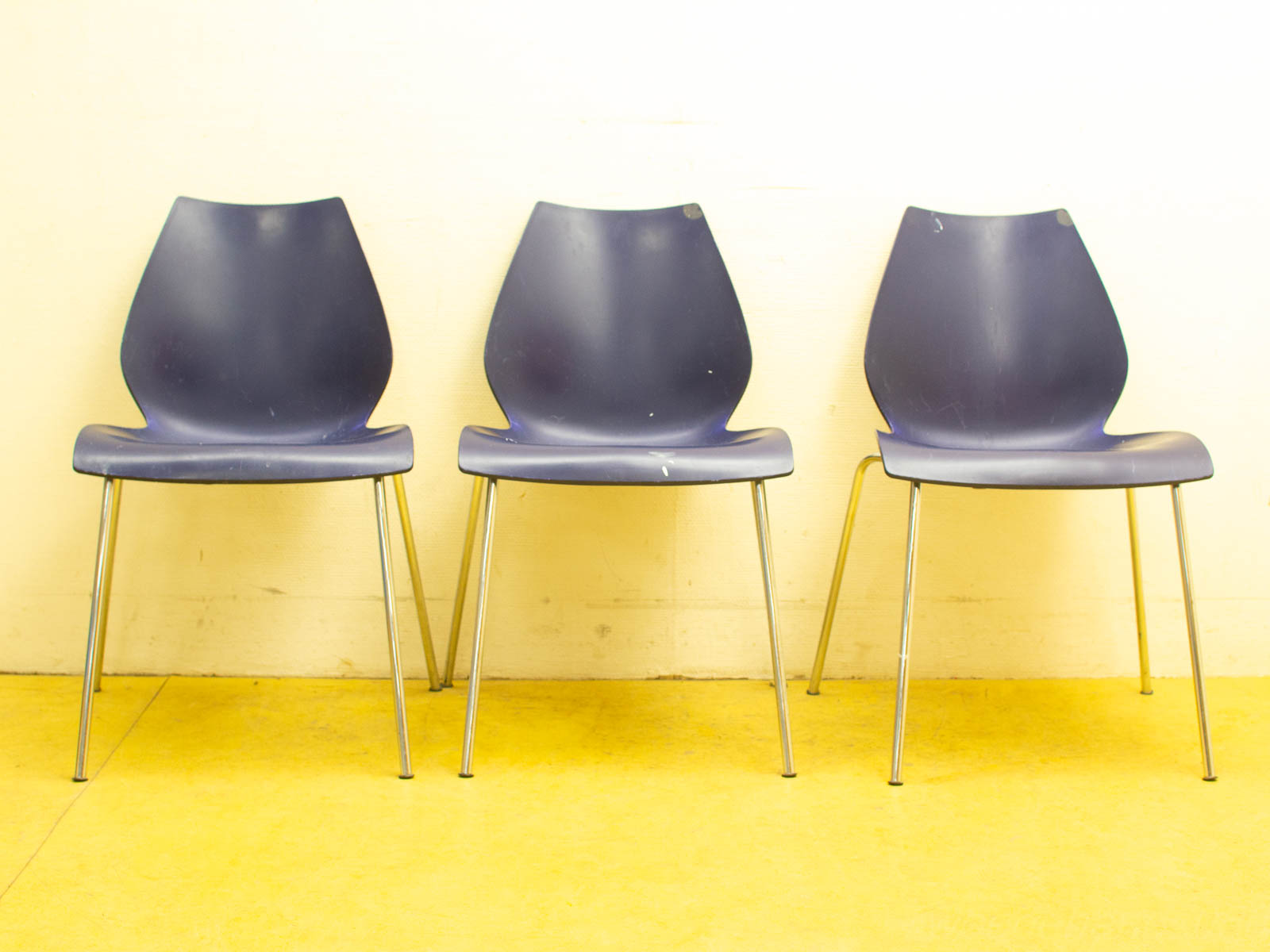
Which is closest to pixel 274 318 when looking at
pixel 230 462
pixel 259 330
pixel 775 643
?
pixel 259 330

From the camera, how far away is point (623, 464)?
4.98 feet

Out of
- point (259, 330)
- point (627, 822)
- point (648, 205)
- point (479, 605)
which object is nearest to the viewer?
point (627, 822)

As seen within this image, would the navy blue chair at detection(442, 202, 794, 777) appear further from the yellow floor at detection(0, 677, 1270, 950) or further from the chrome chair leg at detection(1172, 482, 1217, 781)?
the chrome chair leg at detection(1172, 482, 1217, 781)

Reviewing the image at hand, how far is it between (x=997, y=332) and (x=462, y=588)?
1.12 metres

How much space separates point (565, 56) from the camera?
1.96m

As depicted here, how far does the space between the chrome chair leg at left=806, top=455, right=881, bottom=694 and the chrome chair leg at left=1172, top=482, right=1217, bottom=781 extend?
0.49m

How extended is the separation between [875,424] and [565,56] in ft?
3.06

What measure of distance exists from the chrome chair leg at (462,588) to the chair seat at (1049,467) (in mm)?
751

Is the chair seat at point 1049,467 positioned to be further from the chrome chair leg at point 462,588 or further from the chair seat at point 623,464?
the chrome chair leg at point 462,588

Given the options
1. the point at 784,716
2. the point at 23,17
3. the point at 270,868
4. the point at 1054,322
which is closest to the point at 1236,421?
the point at 1054,322

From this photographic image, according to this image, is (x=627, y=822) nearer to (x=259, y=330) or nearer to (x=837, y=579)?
(x=837, y=579)

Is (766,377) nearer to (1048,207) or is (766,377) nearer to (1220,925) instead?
(1048,207)

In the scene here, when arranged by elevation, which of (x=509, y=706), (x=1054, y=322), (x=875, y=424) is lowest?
(x=509, y=706)

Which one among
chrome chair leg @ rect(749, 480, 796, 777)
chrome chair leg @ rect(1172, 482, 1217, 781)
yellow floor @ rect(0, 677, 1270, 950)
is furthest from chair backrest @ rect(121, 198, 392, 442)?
chrome chair leg @ rect(1172, 482, 1217, 781)
